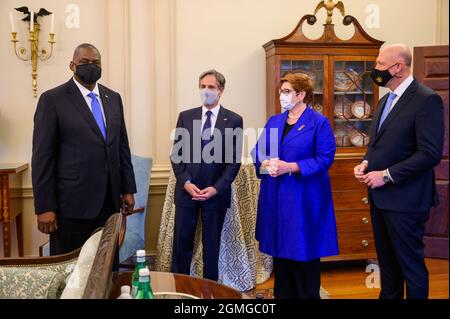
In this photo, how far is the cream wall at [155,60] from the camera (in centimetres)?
383

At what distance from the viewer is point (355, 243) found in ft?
12.6

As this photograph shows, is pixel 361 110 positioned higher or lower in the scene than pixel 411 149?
higher

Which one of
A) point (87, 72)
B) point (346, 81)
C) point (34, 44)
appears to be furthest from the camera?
point (346, 81)

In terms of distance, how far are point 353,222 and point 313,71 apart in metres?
1.25

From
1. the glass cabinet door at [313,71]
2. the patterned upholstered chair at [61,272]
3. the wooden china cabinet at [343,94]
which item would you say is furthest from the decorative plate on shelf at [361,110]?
the patterned upholstered chair at [61,272]

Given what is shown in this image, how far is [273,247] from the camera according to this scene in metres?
2.83

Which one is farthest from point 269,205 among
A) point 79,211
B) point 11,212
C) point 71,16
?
point 71,16

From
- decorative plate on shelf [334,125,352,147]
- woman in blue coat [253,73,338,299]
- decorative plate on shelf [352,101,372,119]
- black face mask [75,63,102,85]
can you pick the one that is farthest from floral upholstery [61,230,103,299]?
decorative plate on shelf [352,101,372,119]

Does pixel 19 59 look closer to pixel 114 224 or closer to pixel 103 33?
pixel 103 33

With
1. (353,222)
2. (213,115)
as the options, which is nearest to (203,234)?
(213,115)

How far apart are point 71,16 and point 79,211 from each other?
2030mm

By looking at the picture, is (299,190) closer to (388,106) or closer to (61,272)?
(388,106)

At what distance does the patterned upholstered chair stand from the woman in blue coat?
1.20 meters

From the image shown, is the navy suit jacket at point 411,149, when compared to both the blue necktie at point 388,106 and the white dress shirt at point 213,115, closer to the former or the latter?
the blue necktie at point 388,106
